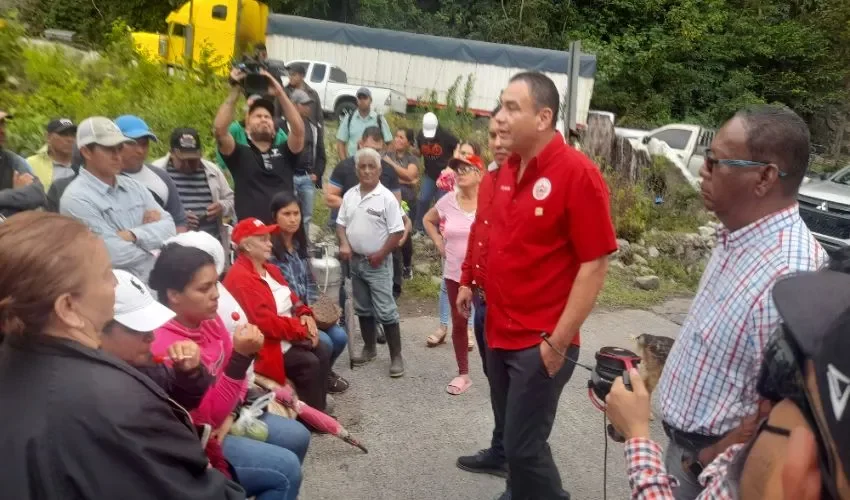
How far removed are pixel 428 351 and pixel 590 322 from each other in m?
2.01

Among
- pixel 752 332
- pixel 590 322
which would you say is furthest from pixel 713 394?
pixel 590 322

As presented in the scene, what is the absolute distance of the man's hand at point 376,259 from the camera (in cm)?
562

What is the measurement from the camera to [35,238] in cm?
167

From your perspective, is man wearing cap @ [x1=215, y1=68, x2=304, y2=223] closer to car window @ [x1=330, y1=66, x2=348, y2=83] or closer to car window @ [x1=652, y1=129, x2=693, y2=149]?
car window @ [x1=652, y1=129, x2=693, y2=149]

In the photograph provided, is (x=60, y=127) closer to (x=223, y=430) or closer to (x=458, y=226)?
(x=458, y=226)

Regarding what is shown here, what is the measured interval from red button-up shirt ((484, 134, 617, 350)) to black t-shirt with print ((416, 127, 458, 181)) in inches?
217

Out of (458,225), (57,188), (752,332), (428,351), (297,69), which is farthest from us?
(297,69)

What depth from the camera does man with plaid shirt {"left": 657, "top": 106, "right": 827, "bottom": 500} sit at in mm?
2170

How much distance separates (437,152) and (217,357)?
5.91m

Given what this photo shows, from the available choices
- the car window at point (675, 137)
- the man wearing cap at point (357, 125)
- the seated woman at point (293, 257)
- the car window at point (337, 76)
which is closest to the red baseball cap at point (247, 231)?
the seated woman at point (293, 257)

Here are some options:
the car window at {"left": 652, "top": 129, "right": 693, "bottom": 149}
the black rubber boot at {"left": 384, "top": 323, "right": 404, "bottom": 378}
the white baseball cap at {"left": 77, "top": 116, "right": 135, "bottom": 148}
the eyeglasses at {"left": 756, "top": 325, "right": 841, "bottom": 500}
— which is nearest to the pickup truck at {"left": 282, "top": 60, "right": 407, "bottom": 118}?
the car window at {"left": 652, "top": 129, "right": 693, "bottom": 149}

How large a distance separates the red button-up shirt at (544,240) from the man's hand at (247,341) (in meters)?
1.05

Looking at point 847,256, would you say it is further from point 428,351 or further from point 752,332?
point 428,351

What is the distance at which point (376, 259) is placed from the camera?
562 centimetres
